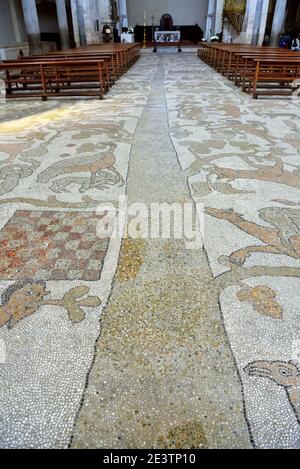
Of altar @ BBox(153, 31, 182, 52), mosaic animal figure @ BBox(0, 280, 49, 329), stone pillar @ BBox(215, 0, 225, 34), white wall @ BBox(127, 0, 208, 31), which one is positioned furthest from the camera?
white wall @ BBox(127, 0, 208, 31)

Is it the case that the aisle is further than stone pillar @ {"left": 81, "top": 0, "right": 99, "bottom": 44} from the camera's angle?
No

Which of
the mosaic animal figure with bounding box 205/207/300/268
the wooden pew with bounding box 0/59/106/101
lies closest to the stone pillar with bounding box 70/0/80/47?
the wooden pew with bounding box 0/59/106/101

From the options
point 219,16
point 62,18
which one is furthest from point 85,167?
point 219,16

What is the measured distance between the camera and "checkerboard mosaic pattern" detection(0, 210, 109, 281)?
5.22 ft

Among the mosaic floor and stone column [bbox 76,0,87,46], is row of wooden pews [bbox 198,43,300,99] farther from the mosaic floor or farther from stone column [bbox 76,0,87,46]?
stone column [bbox 76,0,87,46]

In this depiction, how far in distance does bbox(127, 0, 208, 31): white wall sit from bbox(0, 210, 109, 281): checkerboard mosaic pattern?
91.6 feet

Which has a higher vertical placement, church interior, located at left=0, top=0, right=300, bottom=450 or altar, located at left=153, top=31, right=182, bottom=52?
altar, located at left=153, top=31, right=182, bottom=52

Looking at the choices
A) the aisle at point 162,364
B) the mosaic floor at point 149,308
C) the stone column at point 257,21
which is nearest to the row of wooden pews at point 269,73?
the mosaic floor at point 149,308

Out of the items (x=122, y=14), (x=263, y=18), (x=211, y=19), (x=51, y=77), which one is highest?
(x=122, y=14)

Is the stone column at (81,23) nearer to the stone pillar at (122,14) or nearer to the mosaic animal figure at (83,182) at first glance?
the stone pillar at (122,14)

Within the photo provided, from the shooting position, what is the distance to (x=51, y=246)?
1789mm

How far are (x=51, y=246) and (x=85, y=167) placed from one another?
48.9 inches

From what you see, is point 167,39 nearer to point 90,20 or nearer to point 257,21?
point 90,20

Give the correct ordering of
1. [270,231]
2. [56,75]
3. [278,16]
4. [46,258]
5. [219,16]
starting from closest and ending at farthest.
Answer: [46,258] → [270,231] → [56,75] → [278,16] → [219,16]
